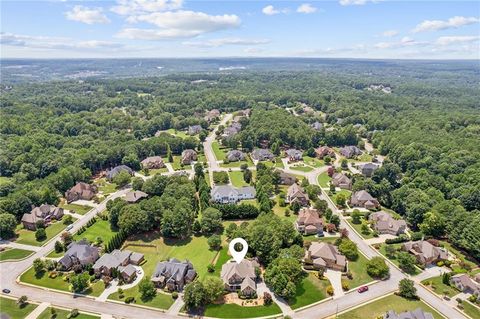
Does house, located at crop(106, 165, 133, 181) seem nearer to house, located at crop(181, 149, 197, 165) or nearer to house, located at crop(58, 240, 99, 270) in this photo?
house, located at crop(181, 149, 197, 165)

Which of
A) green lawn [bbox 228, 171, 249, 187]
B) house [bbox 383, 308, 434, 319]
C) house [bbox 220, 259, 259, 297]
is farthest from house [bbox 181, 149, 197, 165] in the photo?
house [bbox 383, 308, 434, 319]

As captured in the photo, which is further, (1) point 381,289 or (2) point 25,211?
(2) point 25,211

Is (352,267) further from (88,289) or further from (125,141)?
(125,141)

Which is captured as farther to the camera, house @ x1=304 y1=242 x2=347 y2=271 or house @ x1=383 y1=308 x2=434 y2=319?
house @ x1=304 y1=242 x2=347 y2=271

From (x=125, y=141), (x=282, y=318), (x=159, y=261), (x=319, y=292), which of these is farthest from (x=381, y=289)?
(x=125, y=141)

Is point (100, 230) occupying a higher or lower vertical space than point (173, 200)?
lower

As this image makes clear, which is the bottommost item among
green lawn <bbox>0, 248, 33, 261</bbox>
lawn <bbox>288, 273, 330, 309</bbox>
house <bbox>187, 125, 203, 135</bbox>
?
lawn <bbox>288, 273, 330, 309</bbox>

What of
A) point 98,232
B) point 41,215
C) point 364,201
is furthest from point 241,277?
point 41,215

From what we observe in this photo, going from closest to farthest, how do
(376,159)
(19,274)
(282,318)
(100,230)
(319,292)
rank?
(282,318)
(319,292)
(19,274)
(100,230)
(376,159)
